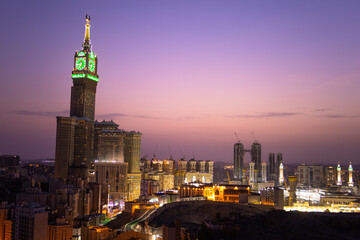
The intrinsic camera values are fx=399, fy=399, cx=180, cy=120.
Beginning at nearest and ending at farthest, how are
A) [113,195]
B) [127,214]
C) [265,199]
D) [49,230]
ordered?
1. [49,230]
2. [127,214]
3. [265,199]
4. [113,195]

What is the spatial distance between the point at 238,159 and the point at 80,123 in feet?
131

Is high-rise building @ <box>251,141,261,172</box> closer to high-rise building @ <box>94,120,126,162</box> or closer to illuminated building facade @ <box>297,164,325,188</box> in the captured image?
illuminated building facade @ <box>297,164,325,188</box>

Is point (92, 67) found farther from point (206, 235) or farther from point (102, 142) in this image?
point (206, 235)

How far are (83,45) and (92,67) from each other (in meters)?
5.06

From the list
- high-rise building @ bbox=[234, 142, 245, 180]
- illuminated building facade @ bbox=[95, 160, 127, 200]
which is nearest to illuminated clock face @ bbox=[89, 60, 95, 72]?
illuminated building facade @ bbox=[95, 160, 127, 200]

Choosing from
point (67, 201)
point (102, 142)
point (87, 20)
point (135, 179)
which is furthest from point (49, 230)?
point (87, 20)

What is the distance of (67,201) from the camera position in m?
40.7

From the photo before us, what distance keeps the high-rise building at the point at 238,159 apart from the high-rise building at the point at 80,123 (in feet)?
117

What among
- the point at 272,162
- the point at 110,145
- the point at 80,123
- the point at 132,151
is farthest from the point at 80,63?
the point at 272,162

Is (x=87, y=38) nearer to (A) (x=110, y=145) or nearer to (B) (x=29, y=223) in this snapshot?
(A) (x=110, y=145)

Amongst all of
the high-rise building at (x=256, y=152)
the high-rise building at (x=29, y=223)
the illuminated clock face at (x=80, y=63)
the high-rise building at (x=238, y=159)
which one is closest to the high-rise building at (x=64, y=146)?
the illuminated clock face at (x=80, y=63)

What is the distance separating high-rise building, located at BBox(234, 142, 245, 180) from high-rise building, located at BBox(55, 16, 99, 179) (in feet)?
117

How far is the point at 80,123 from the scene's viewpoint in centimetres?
7019

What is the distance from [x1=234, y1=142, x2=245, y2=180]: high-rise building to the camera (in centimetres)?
9269
